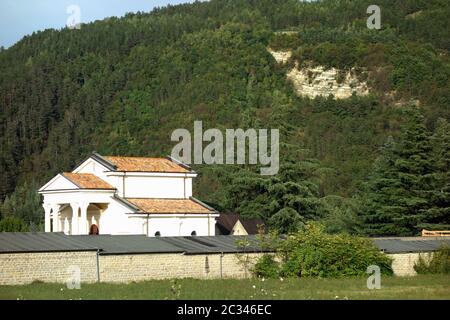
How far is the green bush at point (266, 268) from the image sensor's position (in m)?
44.7

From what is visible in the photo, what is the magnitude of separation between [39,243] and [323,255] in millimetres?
12561

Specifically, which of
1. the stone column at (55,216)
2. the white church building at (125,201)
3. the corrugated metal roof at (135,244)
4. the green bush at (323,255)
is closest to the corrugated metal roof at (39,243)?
the corrugated metal roof at (135,244)

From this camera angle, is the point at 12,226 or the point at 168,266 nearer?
the point at 168,266

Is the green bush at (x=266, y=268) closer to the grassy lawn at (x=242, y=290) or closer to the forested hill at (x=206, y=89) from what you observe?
the grassy lawn at (x=242, y=290)

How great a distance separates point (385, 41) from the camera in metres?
174

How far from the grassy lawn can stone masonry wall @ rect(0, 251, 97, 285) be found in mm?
959

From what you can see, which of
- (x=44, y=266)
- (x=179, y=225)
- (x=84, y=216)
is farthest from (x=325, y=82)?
(x=44, y=266)

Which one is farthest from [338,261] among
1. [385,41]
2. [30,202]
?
[385,41]

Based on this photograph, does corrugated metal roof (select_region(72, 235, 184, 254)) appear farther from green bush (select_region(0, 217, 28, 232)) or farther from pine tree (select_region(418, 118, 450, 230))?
pine tree (select_region(418, 118, 450, 230))

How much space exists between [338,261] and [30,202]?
69741 mm

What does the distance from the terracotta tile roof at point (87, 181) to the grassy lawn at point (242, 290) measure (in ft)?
74.7

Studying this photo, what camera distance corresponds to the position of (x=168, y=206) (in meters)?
63.2

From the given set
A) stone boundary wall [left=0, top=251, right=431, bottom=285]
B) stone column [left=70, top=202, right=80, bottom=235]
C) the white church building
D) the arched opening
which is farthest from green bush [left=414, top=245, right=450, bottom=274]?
stone column [left=70, top=202, right=80, bottom=235]

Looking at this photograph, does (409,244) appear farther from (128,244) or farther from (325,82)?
(325,82)
